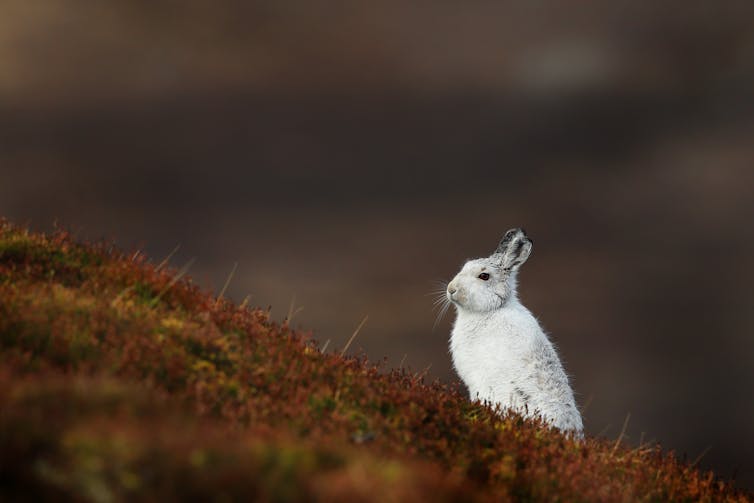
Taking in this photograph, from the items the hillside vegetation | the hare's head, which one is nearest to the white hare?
the hare's head

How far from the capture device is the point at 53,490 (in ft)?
16.3

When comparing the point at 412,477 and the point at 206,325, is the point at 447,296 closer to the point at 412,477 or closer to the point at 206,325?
the point at 206,325

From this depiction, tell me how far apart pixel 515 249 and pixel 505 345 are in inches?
90.3

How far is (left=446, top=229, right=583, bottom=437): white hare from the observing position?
12.0 meters

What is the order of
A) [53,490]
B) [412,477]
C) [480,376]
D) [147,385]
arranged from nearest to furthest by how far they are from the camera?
Answer: [53,490], [412,477], [147,385], [480,376]

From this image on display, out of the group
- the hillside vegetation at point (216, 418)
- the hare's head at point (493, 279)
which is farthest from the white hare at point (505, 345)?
the hillside vegetation at point (216, 418)

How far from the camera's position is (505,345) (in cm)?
1277

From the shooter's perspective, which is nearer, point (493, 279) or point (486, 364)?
point (486, 364)

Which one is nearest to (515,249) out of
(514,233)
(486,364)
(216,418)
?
(514,233)

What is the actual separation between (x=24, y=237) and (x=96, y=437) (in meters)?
5.75

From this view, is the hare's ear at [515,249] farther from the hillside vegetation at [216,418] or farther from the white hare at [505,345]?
the hillside vegetation at [216,418]

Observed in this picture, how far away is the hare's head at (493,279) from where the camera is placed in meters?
13.9

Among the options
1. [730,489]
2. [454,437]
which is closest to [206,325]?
[454,437]

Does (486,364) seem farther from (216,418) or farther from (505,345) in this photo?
(216,418)
